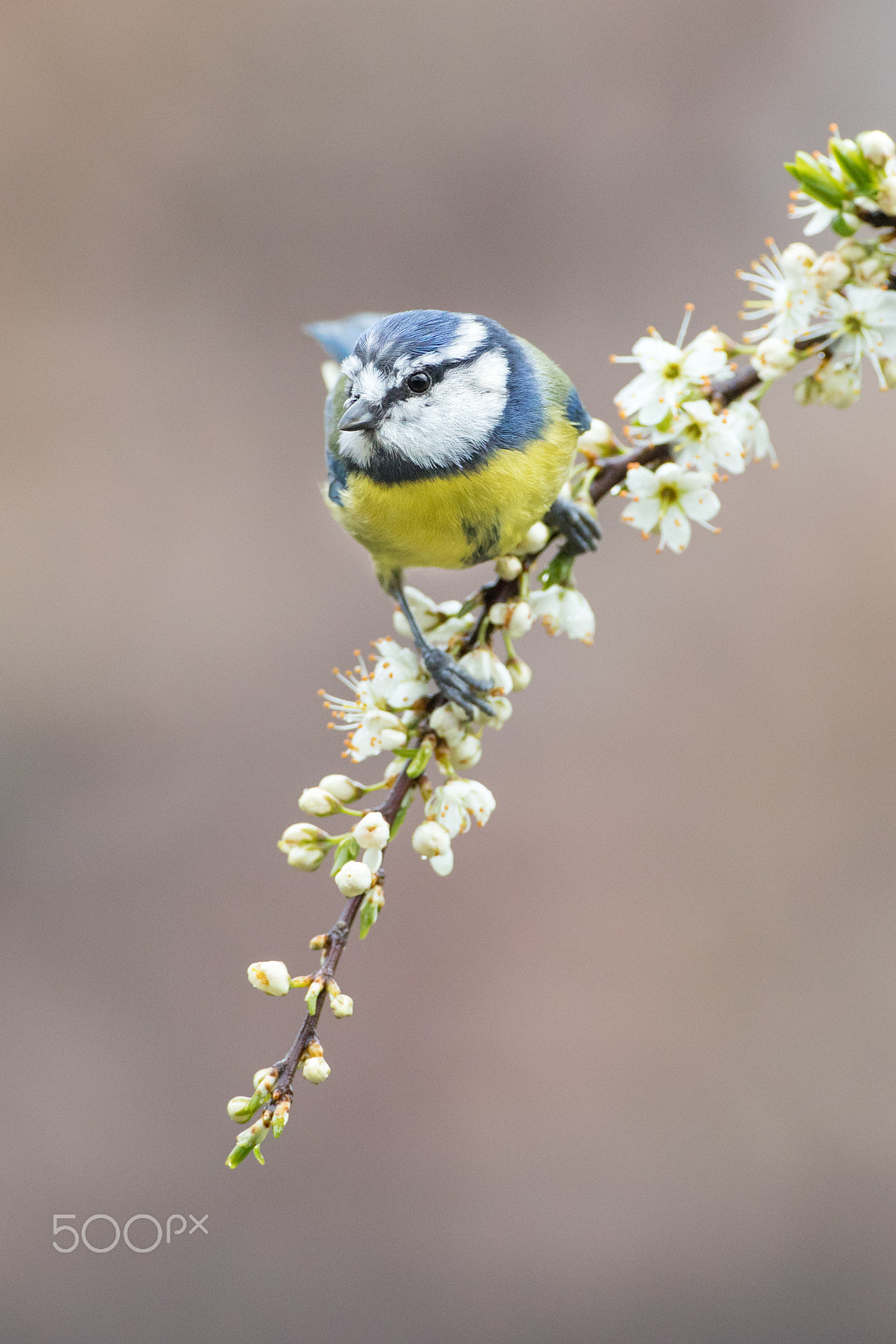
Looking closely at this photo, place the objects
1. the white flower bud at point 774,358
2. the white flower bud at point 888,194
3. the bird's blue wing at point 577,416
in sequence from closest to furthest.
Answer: the white flower bud at point 888,194 → the white flower bud at point 774,358 → the bird's blue wing at point 577,416

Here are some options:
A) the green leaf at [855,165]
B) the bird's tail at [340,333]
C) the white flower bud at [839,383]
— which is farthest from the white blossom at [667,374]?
the bird's tail at [340,333]

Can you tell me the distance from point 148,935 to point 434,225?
2665mm

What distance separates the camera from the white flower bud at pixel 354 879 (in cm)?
111

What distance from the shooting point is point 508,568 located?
1393mm

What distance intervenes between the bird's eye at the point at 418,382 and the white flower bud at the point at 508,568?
237 mm

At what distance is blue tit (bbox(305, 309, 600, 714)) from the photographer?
139 cm

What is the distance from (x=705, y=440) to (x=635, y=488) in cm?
10

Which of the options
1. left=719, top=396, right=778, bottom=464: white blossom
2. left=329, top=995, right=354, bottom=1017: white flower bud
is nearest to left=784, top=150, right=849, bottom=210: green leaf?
left=719, top=396, right=778, bottom=464: white blossom

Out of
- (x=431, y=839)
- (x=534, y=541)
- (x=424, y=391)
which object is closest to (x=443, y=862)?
(x=431, y=839)

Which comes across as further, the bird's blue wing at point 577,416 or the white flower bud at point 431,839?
the bird's blue wing at point 577,416

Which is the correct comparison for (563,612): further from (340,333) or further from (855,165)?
(340,333)

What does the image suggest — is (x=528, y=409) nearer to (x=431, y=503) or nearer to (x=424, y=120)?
(x=431, y=503)

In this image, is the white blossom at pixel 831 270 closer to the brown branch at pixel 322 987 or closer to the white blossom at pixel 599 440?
the white blossom at pixel 599 440

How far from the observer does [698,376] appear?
4.42 ft
